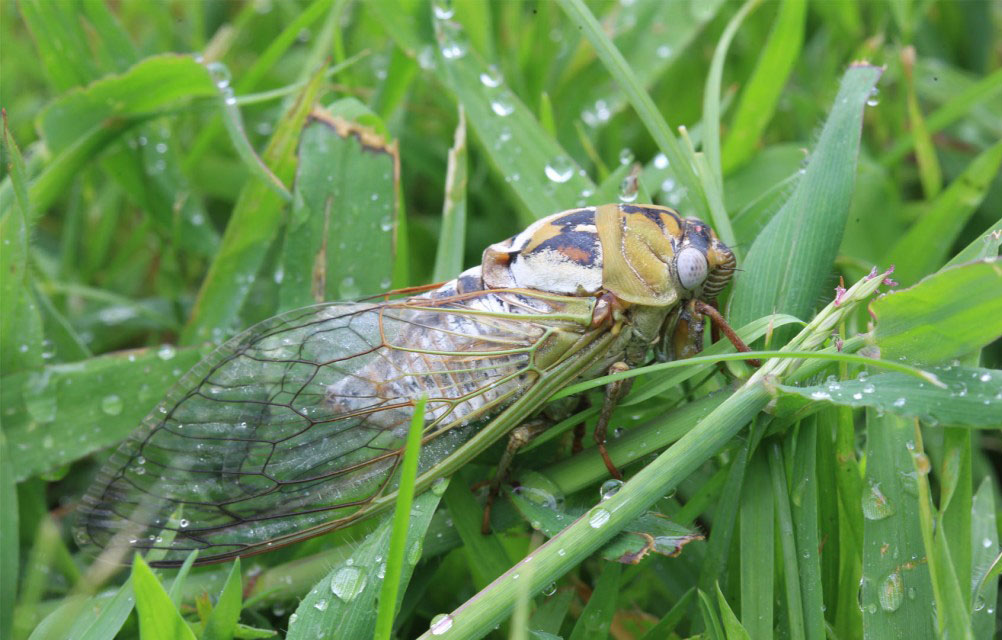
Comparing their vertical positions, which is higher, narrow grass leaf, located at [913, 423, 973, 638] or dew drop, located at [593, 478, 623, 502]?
dew drop, located at [593, 478, 623, 502]

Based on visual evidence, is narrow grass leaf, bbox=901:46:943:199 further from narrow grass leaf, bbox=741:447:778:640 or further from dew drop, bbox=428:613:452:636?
dew drop, bbox=428:613:452:636

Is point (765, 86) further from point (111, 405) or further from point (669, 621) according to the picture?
point (111, 405)

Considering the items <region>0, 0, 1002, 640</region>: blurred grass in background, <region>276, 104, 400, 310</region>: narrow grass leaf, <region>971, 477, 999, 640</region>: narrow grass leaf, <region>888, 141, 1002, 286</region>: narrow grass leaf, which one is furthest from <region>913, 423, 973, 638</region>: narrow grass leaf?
<region>276, 104, 400, 310</region>: narrow grass leaf

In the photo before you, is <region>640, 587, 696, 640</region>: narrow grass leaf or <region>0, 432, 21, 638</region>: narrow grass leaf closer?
<region>640, 587, 696, 640</region>: narrow grass leaf

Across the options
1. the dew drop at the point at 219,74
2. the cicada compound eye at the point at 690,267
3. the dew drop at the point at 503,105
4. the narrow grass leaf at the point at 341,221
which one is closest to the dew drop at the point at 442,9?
the dew drop at the point at 503,105

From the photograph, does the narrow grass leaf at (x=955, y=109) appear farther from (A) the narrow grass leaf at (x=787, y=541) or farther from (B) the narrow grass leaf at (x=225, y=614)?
(B) the narrow grass leaf at (x=225, y=614)

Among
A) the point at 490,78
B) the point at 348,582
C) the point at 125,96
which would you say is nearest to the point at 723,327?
the point at 348,582

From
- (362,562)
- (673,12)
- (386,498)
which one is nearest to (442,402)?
(386,498)
